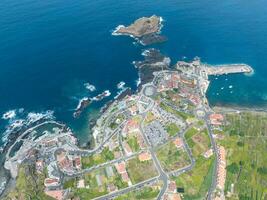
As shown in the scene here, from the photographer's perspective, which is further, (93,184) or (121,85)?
(121,85)

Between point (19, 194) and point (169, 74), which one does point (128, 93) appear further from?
point (19, 194)

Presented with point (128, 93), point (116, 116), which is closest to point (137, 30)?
point (128, 93)

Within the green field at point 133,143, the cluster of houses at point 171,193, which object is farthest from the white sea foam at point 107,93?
the cluster of houses at point 171,193

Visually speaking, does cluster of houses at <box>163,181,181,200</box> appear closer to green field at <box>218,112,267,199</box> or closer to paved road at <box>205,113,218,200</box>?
paved road at <box>205,113,218,200</box>

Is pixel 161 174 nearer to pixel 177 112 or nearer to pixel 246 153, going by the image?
pixel 177 112

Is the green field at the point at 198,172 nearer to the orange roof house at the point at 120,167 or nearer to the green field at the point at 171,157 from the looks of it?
the green field at the point at 171,157

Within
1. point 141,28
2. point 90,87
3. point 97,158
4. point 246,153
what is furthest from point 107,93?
point 246,153
